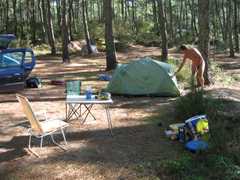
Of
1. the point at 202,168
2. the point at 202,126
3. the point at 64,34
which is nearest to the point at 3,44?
the point at 202,126

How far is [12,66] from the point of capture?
44.7 feet

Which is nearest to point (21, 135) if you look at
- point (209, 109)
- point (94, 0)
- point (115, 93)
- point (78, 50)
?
point (209, 109)

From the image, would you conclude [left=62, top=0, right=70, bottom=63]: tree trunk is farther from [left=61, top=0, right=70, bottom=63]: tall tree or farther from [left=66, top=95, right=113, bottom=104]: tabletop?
[left=66, top=95, right=113, bottom=104]: tabletop

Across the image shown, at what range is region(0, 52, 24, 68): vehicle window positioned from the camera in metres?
13.4

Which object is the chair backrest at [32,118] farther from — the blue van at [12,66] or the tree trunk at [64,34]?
the tree trunk at [64,34]

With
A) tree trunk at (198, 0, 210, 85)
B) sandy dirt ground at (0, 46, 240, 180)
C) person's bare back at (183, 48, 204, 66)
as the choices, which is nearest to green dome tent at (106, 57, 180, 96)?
sandy dirt ground at (0, 46, 240, 180)

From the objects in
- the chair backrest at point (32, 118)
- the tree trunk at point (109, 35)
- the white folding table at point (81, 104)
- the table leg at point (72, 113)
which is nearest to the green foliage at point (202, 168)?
the chair backrest at point (32, 118)

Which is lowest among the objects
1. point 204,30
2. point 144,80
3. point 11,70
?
point 144,80

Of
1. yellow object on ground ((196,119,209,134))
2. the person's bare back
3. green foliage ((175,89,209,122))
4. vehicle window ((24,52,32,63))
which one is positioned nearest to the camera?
yellow object on ground ((196,119,209,134))

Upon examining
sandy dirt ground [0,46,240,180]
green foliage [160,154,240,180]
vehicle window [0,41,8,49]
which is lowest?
green foliage [160,154,240,180]

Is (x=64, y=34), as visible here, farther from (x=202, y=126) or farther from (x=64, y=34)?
(x=202, y=126)

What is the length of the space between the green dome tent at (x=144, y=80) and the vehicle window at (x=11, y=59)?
112 inches

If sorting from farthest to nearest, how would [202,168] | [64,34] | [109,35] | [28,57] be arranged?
[64,34]
[109,35]
[28,57]
[202,168]

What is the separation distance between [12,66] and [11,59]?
0.24 m
